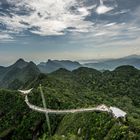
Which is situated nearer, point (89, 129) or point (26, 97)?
point (89, 129)

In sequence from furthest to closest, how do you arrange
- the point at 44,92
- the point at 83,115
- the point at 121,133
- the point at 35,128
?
the point at 44,92 < the point at 35,128 < the point at 83,115 < the point at 121,133

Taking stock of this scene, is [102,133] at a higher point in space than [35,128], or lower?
higher

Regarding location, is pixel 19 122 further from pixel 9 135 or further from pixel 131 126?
pixel 131 126

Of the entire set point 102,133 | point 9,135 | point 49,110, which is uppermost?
point 102,133

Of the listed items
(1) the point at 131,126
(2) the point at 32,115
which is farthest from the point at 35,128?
(1) the point at 131,126

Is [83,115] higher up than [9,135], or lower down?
higher up

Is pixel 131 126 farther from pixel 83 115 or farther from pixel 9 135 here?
pixel 9 135

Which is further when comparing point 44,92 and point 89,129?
point 44,92

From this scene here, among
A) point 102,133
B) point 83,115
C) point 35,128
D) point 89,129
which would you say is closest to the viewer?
point 102,133

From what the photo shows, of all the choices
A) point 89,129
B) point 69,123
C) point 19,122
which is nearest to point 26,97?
point 19,122
